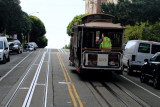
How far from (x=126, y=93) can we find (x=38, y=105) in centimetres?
472

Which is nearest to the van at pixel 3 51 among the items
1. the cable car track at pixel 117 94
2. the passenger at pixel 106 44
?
the passenger at pixel 106 44

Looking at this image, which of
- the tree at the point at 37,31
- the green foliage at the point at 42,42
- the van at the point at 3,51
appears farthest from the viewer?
the green foliage at the point at 42,42

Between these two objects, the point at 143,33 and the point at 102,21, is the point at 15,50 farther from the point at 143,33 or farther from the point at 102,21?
the point at 102,21

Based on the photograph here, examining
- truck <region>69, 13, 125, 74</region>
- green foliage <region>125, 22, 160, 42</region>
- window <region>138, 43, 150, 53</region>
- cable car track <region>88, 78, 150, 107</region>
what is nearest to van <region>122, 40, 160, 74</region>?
→ window <region>138, 43, 150, 53</region>

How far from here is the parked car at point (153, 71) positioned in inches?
Answer: 656

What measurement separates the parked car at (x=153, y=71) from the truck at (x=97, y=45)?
1246mm

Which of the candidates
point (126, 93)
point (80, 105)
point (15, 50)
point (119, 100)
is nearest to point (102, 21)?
point (126, 93)

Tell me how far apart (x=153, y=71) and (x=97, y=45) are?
3544 mm

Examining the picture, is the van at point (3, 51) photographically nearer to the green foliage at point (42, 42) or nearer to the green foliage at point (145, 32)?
the green foliage at point (145, 32)

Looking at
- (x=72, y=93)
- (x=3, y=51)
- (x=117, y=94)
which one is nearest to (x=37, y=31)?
(x=3, y=51)

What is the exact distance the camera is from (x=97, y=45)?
772 inches

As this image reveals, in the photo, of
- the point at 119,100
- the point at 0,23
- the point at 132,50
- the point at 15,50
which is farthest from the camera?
the point at 0,23

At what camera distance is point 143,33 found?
40.4 meters

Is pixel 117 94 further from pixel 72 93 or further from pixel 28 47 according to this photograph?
pixel 28 47
